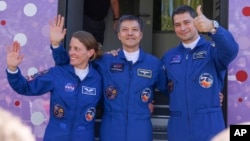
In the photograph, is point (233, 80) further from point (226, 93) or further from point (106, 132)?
point (106, 132)

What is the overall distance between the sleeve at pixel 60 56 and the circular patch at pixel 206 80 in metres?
0.91

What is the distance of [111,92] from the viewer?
2555 millimetres

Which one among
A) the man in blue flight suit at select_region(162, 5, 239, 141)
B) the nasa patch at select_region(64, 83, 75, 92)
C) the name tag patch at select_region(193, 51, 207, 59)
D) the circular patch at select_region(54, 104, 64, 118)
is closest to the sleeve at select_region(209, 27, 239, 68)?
the man in blue flight suit at select_region(162, 5, 239, 141)

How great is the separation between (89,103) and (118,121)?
22 centimetres

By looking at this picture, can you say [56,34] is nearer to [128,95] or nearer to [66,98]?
[66,98]

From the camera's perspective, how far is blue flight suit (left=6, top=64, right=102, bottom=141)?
2.44 meters

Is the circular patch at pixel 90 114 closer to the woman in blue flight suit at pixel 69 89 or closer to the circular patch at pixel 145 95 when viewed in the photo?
the woman in blue flight suit at pixel 69 89

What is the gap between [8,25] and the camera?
128 inches

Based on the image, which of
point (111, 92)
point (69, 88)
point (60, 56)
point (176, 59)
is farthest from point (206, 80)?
point (60, 56)

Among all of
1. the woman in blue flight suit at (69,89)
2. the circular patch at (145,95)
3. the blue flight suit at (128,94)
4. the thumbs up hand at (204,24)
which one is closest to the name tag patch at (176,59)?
the blue flight suit at (128,94)

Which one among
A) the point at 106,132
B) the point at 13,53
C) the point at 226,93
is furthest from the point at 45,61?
the point at 226,93

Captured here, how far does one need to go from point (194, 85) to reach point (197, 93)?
0.05 metres

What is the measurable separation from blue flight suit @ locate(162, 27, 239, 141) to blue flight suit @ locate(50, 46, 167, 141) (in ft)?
0.49

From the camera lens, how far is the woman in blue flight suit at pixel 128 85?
249 cm
